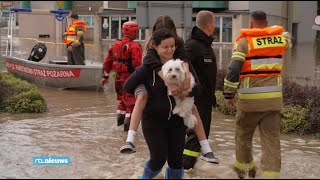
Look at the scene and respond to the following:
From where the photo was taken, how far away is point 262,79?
5137 mm

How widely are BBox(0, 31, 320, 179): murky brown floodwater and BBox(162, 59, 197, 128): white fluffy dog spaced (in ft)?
1.65

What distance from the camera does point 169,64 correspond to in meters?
4.53

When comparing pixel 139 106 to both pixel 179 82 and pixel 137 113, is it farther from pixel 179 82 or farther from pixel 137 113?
pixel 179 82

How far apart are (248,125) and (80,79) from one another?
27.9ft

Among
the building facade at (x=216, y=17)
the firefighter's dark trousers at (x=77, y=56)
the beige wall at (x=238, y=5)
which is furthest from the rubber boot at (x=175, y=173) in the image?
the beige wall at (x=238, y=5)

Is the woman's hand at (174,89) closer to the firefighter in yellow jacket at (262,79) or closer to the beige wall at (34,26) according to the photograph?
the firefighter in yellow jacket at (262,79)

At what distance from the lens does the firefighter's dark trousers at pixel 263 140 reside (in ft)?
16.7

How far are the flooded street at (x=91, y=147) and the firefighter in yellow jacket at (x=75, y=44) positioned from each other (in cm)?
302

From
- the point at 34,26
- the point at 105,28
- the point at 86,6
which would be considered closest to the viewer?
the point at 105,28

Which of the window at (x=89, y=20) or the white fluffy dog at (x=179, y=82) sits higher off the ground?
the window at (x=89, y=20)

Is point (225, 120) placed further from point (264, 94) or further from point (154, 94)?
point (154, 94)

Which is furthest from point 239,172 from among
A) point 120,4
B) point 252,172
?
point 120,4

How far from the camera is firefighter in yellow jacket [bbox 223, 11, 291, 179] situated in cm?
507

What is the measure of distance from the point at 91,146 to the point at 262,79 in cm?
306
